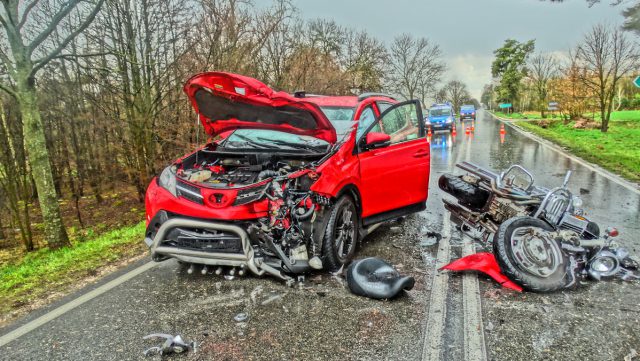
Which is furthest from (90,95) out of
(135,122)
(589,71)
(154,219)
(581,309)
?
(589,71)

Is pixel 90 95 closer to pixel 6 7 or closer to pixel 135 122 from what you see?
pixel 135 122

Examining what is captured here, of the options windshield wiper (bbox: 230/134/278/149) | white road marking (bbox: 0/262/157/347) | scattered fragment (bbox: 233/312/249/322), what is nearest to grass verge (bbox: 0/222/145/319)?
white road marking (bbox: 0/262/157/347)

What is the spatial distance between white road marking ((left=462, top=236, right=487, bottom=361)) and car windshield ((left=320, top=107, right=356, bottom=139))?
209 cm

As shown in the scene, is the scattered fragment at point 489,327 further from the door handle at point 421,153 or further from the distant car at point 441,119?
the distant car at point 441,119

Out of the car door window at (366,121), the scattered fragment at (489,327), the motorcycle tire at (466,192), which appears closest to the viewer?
the scattered fragment at (489,327)

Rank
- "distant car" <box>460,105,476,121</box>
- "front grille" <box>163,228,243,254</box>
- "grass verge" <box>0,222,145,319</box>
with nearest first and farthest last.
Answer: "front grille" <box>163,228,243,254</box>
"grass verge" <box>0,222,145,319</box>
"distant car" <box>460,105,476,121</box>

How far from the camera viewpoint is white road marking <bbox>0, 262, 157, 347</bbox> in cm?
331

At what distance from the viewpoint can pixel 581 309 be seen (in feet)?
11.0

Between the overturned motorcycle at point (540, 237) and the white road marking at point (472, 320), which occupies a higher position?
the overturned motorcycle at point (540, 237)

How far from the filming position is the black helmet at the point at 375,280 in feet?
11.8

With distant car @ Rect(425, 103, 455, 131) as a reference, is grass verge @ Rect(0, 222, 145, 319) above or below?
below

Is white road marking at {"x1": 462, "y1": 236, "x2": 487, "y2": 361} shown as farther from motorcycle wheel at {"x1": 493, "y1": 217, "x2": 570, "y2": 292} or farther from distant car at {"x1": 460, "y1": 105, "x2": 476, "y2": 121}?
distant car at {"x1": 460, "y1": 105, "x2": 476, "y2": 121}

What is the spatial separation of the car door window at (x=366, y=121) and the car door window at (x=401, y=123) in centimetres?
14

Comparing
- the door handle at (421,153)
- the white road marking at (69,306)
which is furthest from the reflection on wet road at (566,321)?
the white road marking at (69,306)
